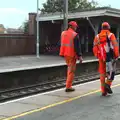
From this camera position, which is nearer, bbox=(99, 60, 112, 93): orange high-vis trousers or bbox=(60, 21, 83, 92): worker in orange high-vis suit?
bbox=(99, 60, 112, 93): orange high-vis trousers

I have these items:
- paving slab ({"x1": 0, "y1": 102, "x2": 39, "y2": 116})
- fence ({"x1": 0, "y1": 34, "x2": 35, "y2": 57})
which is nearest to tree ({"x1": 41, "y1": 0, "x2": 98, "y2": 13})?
fence ({"x1": 0, "y1": 34, "x2": 35, "y2": 57})

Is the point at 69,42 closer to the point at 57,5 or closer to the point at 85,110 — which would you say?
the point at 85,110

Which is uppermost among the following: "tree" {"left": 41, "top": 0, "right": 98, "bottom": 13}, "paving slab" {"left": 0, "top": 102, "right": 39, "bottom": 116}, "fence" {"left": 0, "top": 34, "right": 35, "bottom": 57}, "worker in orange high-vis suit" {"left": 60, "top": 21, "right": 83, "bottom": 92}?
"tree" {"left": 41, "top": 0, "right": 98, "bottom": 13}

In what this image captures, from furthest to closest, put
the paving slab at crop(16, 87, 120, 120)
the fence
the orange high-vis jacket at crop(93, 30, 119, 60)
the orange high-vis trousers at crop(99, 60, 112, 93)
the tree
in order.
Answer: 1. the tree
2. the fence
3. the orange high-vis trousers at crop(99, 60, 112, 93)
4. the orange high-vis jacket at crop(93, 30, 119, 60)
5. the paving slab at crop(16, 87, 120, 120)

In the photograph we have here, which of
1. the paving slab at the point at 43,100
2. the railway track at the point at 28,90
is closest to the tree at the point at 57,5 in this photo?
the railway track at the point at 28,90

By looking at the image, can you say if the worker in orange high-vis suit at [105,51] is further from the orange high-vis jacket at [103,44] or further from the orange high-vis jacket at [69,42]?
the orange high-vis jacket at [69,42]

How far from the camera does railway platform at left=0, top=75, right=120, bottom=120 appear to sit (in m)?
7.71

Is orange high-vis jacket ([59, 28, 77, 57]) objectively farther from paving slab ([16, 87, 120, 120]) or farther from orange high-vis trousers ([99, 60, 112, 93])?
paving slab ([16, 87, 120, 120])

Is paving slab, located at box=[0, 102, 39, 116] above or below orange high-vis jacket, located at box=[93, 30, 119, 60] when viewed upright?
below

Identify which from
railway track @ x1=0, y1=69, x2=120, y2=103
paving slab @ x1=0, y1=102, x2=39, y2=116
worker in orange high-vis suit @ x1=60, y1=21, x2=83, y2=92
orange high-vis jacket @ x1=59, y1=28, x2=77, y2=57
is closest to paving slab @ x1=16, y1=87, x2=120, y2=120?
paving slab @ x1=0, y1=102, x2=39, y2=116

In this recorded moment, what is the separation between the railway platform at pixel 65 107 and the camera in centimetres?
771

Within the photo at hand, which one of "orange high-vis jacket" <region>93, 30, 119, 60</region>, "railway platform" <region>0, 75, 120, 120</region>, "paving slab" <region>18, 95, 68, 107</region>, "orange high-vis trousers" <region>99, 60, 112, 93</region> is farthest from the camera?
"orange high-vis trousers" <region>99, 60, 112, 93</region>

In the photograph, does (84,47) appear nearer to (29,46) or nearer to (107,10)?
(29,46)

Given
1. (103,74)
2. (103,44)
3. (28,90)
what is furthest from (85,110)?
(28,90)
